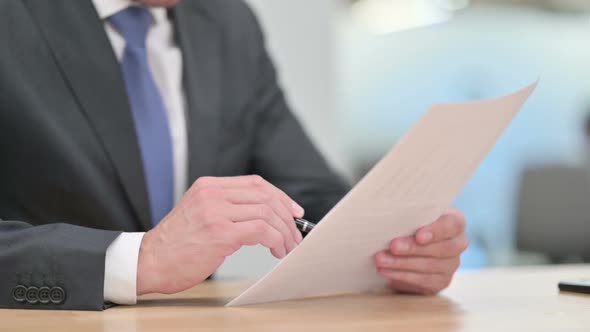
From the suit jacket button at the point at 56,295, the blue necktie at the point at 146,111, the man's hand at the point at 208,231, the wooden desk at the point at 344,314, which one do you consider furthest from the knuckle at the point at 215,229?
the blue necktie at the point at 146,111

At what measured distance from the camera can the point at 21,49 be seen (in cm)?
150

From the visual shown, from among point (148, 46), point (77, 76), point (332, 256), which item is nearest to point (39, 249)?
point (332, 256)

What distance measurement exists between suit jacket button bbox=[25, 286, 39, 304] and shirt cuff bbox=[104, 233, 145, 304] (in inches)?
3.7

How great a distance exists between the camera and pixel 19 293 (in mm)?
1098

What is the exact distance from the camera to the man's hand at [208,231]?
1073mm

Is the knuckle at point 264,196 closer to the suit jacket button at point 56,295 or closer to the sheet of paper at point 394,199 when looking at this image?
the sheet of paper at point 394,199

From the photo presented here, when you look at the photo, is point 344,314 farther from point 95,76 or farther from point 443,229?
point 95,76

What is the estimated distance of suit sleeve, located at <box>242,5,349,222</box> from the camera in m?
1.91

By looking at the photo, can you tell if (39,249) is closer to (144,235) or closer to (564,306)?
(144,235)

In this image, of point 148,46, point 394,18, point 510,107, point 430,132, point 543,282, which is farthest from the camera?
point 394,18

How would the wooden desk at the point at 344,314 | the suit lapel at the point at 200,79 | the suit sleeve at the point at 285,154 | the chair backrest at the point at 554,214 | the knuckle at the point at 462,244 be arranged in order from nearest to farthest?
1. the wooden desk at the point at 344,314
2. the knuckle at the point at 462,244
3. the suit lapel at the point at 200,79
4. the suit sleeve at the point at 285,154
5. the chair backrest at the point at 554,214

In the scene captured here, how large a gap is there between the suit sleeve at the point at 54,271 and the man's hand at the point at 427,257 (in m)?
0.43

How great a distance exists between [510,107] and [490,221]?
26.7 ft

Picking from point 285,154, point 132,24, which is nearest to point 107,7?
point 132,24
